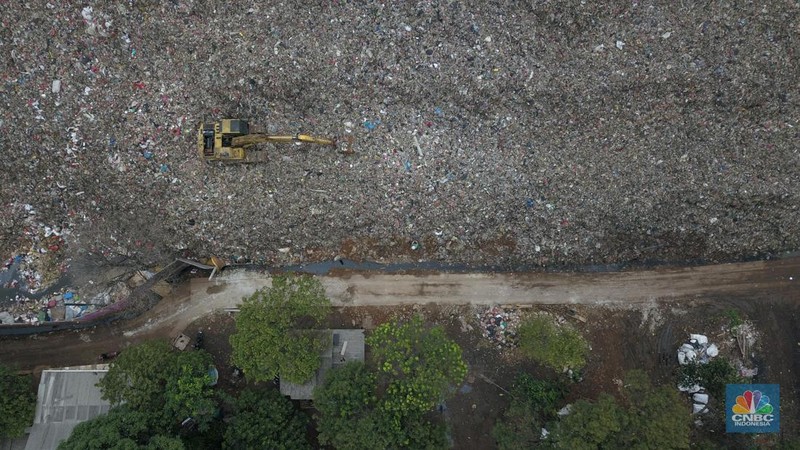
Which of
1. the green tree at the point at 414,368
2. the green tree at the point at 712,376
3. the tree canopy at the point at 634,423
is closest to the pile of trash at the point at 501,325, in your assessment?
the green tree at the point at 414,368

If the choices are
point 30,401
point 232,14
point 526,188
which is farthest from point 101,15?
point 526,188

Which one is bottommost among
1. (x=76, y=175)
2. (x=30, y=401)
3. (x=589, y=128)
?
(x=30, y=401)

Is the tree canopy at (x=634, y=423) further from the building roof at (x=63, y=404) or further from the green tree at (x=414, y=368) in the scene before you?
the building roof at (x=63, y=404)

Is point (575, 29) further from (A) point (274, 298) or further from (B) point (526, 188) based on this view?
(A) point (274, 298)

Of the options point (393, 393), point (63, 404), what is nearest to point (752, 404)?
point (393, 393)

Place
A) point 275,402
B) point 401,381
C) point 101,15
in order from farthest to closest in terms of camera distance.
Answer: point 101,15 < point 275,402 < point 401,381

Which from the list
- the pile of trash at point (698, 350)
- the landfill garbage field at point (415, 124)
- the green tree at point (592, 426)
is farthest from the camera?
the pile of trash at point (698, 350)

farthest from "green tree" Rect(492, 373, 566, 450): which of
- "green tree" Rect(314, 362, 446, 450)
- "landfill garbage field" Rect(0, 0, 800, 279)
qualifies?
"landfill garbage field" Rect(0, 0, 800, 279)

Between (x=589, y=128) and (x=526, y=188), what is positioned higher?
(x=589, y=128)

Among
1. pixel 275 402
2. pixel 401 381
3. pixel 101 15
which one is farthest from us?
pixel 101 15
